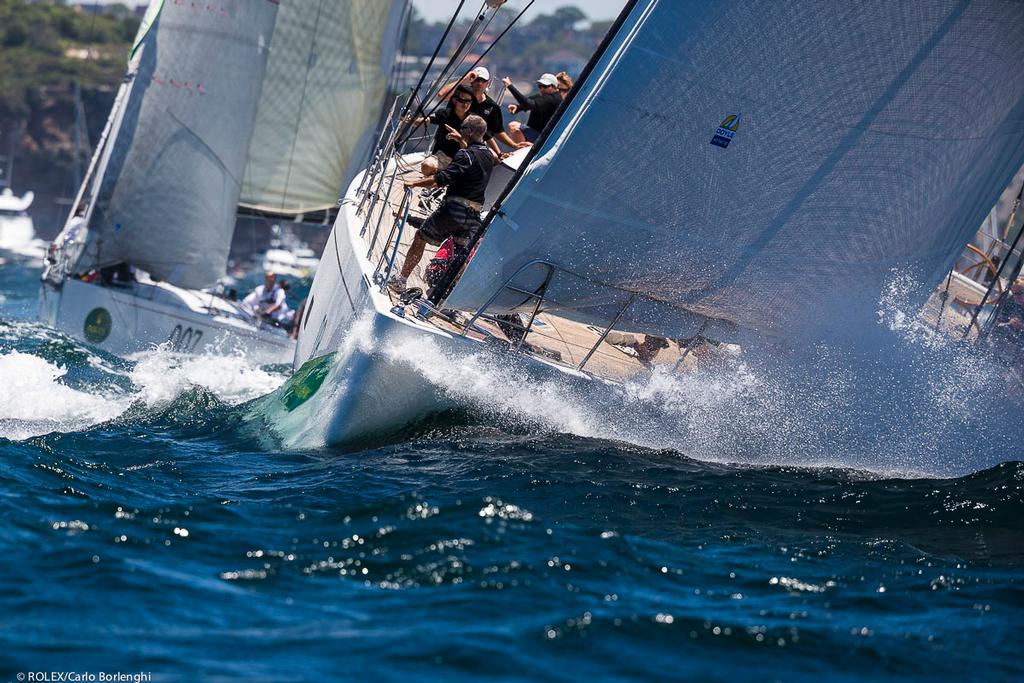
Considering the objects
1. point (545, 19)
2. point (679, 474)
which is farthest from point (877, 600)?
point (545, 19)

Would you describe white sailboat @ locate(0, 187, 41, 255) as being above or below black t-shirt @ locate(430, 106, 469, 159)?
below

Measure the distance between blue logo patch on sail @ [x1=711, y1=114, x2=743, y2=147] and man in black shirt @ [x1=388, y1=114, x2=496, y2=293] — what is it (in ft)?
5.04

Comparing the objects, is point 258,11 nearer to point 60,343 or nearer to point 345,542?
point 60,343

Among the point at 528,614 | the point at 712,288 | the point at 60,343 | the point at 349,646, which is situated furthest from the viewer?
the point at 60,343

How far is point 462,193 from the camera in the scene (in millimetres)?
7328

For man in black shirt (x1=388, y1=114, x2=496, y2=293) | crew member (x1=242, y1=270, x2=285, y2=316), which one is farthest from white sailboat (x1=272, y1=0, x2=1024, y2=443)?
crew member (x1=242, y1=270, x2=285, y2=316)

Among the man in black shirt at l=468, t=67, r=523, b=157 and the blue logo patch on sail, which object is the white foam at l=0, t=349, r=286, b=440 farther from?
the blue logo patch on sail

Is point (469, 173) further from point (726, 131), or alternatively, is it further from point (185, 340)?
point (185, 340)

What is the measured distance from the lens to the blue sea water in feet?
12.8

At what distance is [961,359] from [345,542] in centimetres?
417

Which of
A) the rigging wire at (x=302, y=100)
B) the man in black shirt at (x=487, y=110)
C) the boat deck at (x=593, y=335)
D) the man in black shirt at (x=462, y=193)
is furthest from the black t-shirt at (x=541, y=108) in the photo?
the rigging wire at (x=302, y=100)

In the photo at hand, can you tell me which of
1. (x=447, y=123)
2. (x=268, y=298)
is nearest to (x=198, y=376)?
(x=447, y=123)

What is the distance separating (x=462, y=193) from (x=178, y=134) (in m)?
7.17

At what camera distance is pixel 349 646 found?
388 centimetres
